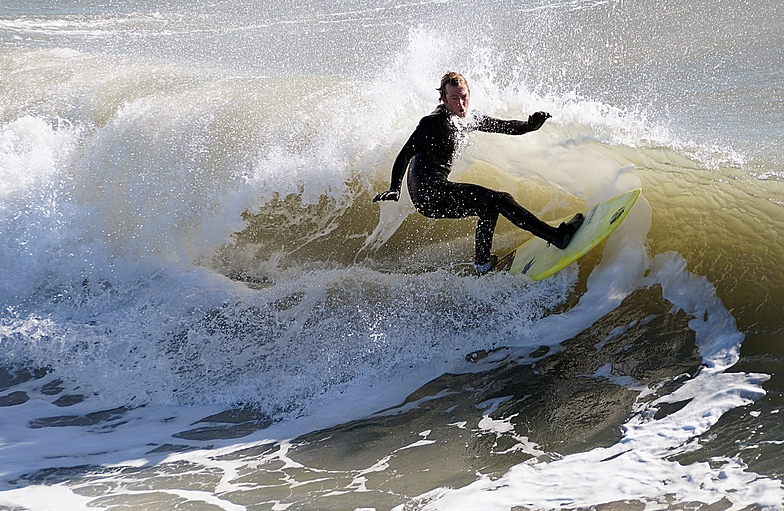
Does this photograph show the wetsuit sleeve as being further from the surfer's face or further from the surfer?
the surfer's face

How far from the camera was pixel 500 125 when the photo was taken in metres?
5.05

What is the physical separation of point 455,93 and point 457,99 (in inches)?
1.8

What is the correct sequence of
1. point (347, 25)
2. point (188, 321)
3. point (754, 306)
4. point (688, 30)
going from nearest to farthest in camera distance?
point (754, 306) < point (188, 321) < point (688, 30) < point (347, 25)

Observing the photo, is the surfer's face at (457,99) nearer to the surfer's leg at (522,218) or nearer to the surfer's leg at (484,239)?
the surfer's leg at (522,218)

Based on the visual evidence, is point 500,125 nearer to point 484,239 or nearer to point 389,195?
point 484,239

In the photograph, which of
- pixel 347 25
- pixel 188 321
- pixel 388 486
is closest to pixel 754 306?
pixel 388 486

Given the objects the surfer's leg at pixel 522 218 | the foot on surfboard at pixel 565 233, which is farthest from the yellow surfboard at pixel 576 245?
the surfer's leg at pixel 522 218

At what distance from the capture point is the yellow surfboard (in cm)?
493

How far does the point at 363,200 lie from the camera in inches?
265

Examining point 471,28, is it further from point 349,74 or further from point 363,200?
point 363,200

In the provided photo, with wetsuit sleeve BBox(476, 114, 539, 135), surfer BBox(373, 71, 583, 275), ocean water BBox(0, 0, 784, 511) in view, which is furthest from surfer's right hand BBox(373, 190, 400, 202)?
ocean water BBox(0, 0, 784, 511)

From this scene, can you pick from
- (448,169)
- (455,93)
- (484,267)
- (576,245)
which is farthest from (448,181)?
(576,245)

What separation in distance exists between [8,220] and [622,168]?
19.4 feet

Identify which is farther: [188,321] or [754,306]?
[188,321]
